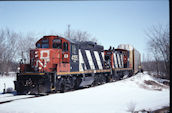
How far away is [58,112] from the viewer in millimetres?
7793

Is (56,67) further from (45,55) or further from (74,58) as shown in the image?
(74,58)

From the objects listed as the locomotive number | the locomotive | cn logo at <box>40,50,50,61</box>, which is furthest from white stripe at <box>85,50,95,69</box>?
cn logo at <box>40,50,50,61</box>

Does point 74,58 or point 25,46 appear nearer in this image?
point 74,58

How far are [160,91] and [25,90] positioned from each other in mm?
8905

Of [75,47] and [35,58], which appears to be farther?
[75,47]

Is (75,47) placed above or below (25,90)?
above

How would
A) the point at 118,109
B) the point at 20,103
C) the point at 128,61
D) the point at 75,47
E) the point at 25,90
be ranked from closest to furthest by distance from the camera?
the point at 118,109 < the point at 20,103 < the point at 25,90 < the point at 75,47 < the point at 128,61

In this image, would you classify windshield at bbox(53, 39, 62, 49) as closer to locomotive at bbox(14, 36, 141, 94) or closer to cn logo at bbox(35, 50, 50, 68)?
locomotive at bbox(14, 36, 141, 94)

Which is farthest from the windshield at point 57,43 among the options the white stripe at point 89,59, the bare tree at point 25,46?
the bare tree at point 25,46

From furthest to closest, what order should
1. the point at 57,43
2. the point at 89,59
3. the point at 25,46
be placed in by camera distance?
the point at 25,46 → the point at 89,59 → the point at 57,43

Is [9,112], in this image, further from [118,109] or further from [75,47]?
[75,47]

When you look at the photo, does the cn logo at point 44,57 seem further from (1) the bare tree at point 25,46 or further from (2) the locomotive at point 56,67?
(1) the bare tree at point 25,46

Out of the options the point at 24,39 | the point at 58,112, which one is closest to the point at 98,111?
the point at 58,112

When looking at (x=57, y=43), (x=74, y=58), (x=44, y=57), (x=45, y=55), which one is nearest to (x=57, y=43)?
(x=57, y=43)
